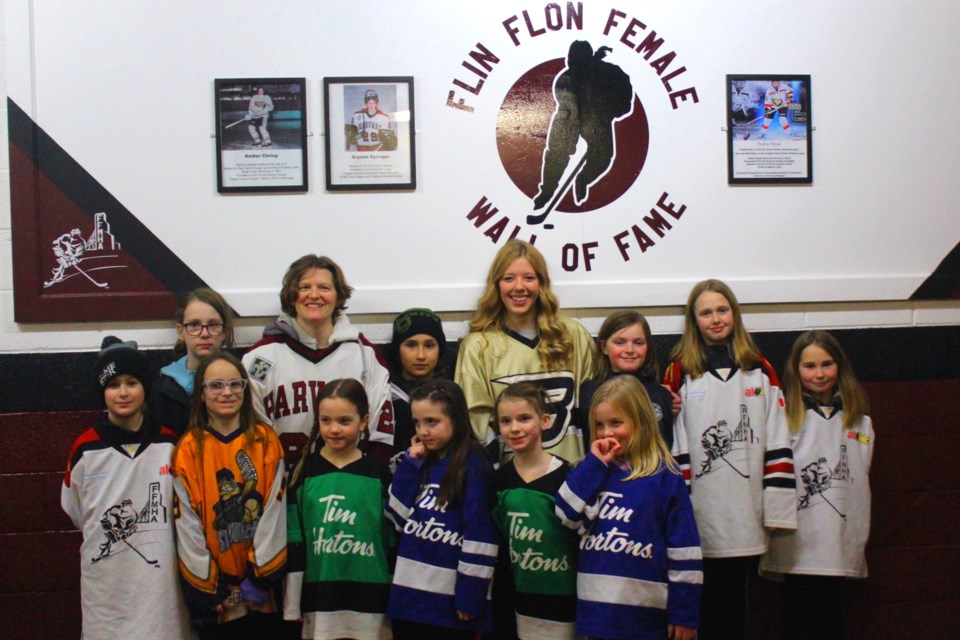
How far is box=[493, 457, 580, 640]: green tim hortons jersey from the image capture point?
230cm

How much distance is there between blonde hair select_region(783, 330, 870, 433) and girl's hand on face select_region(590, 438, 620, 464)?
87 centimetres

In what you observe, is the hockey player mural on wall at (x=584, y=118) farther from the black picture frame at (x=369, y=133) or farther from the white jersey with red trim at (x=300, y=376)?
the white jersey with red trim at (x=300, y=376)

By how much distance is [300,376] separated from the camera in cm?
267

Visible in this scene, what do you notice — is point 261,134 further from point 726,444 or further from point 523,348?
point 726,444

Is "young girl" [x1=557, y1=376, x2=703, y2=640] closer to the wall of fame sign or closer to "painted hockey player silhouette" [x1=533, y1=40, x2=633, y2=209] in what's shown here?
the wall of fame sign

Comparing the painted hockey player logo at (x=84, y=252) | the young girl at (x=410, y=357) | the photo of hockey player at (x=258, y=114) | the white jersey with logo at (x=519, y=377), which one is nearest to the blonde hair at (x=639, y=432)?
the white jersey with logo at (x=519, y=377)

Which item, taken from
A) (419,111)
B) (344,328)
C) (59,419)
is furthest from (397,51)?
(59,419)

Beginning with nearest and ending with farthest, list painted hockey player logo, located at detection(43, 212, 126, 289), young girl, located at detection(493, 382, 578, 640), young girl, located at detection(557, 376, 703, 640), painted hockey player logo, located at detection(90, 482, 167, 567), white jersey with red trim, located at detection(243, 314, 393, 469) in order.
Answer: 1. young girl, located at detection(557, 376, 703, 640)
2. young girl, located at detection(493, 382, 578, 640)
3. painted hockey player logo, located at detection(90, 482, 167, 567)
4. white jersey with red trim, located at detection(243, 314, 393, 469)
5. painted hockey player logo, located at detection(43, 212, 126, 289)

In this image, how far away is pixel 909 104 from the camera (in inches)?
125

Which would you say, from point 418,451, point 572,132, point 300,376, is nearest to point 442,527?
point 418,451

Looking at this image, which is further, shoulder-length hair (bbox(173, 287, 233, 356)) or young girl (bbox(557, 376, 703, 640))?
shoulder-length hair (bbox(173, 287, 233, 356))

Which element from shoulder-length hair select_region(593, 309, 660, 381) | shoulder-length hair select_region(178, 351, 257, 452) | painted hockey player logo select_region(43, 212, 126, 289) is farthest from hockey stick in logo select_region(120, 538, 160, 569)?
shoulder-length hair select_region(593, 309, 660, 381)

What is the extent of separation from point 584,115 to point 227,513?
1856 mm

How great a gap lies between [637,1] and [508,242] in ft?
3.38
